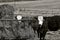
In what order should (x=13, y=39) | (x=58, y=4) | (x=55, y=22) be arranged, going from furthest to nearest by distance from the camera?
(x=58, y=4) < (x=55, y=22) < (x=13, y=39)

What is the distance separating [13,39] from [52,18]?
0.76 m

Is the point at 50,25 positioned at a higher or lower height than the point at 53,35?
higher

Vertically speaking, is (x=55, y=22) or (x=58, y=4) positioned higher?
(x=58, y=4)

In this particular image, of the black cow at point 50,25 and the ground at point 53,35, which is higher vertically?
the black cow at point 50,25

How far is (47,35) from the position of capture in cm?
289

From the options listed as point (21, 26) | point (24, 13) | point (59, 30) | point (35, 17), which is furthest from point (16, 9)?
point (59, 30)

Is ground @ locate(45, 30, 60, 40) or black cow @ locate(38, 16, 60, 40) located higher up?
black cow @ locate(38, 16, 60, 40)

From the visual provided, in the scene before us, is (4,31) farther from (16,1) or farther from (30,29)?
(16,1)

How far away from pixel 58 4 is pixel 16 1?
70 cm

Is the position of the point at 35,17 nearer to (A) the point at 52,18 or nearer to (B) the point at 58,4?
(A) the point at 52,18

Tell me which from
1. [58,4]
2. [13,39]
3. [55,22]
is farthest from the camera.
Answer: [58,4]

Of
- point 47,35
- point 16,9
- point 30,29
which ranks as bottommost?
point 47,35

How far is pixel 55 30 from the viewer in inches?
113

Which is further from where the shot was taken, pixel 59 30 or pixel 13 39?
pixel 59 30
